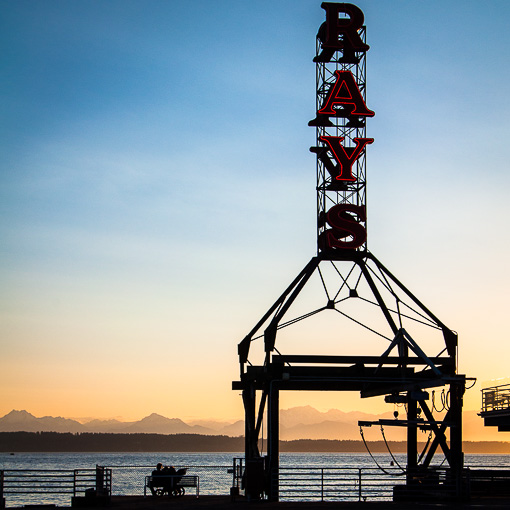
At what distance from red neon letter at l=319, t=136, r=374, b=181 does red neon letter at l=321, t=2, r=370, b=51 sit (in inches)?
190

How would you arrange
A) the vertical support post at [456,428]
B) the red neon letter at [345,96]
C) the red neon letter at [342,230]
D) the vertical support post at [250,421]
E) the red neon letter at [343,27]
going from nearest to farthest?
the vertical support post at [456,428]
the vertical support post at [250,421]
the red neon letter at [342,230]
the red neon letter at [345,96]
the red neon letter at [343,27]

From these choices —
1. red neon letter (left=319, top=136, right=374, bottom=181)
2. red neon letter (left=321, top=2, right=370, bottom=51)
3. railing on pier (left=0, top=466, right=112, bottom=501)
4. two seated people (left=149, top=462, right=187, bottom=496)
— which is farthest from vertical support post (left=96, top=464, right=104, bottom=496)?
red neon letter (left=321, top=2, right=370, bottom=51)

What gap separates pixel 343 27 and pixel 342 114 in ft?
15.0

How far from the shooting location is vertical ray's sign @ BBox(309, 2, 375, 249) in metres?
38.2

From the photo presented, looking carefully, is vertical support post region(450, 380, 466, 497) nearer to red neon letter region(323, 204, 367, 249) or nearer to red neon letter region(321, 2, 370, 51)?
red neon letter region(323, 204, 367, 249)

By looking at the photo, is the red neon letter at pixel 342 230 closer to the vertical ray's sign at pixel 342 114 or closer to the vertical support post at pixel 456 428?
the vertical ray's sign at pixel 342 114

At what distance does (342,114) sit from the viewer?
40469 mm

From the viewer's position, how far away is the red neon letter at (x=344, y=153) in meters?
39.4

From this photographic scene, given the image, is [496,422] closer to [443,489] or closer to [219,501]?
[443,489]

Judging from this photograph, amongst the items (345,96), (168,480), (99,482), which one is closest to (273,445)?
(168,480)

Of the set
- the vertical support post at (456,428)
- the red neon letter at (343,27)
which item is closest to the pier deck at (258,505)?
the vertical support post at (456,428)

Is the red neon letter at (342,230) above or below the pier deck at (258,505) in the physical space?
above

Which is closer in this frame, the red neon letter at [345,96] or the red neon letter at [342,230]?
the red neon letter at [342,230]

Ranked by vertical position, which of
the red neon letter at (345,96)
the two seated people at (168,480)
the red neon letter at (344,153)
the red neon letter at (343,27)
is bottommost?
the two seated people at (168,480)
